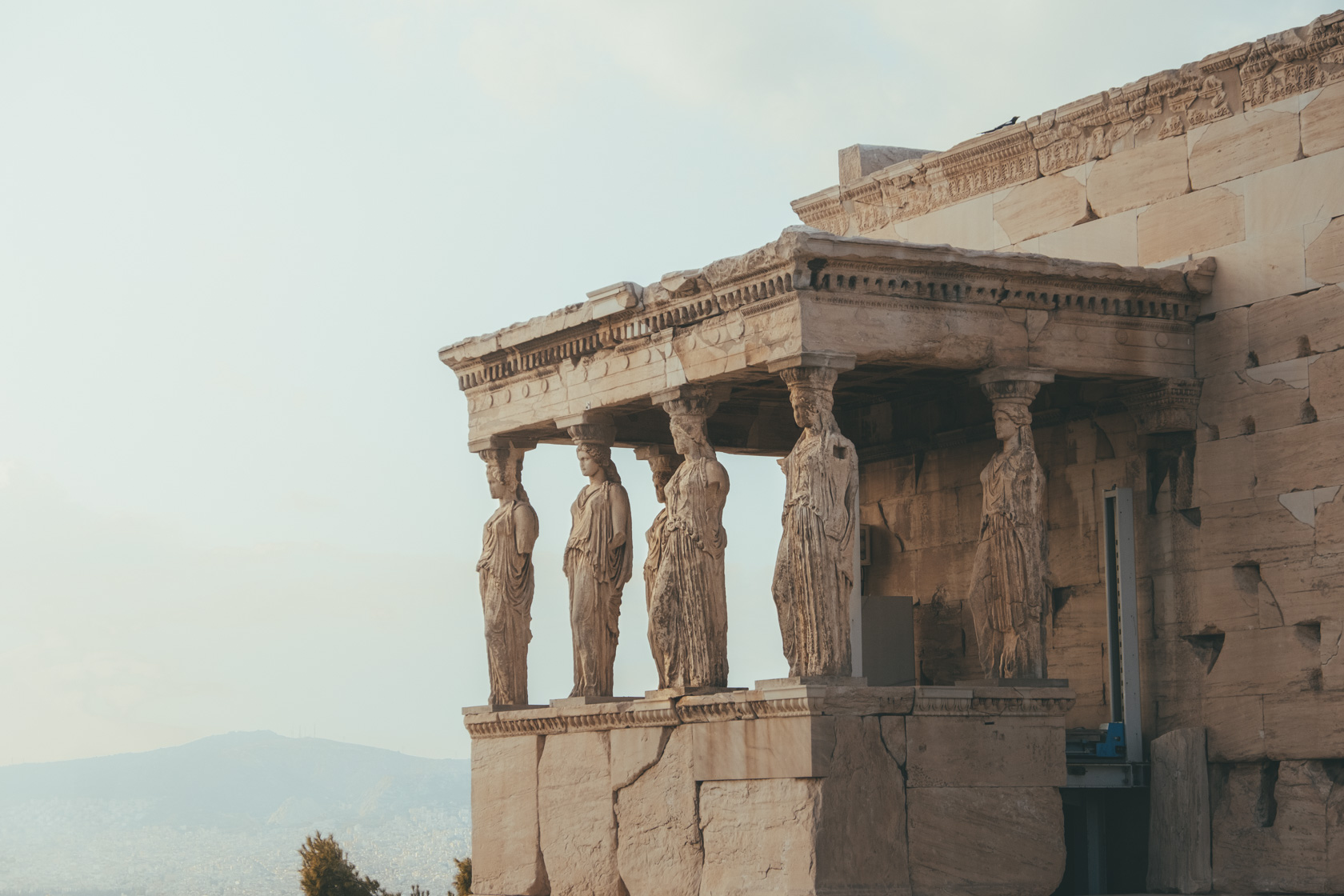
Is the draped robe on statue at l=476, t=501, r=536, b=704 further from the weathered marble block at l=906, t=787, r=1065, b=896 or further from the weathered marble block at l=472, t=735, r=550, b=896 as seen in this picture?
the weathered marble block at l=906, t=787, r=1065, b=896

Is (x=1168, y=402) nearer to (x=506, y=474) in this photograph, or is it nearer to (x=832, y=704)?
(x=832, y=704)

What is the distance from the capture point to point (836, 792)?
488 inches

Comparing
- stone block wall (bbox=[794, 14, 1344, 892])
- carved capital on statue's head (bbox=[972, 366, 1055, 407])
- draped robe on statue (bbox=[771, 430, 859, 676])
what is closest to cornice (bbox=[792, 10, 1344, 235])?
stone block wall (bbox=[794, 14, 1344, 892])

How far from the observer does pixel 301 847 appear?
25656 mm

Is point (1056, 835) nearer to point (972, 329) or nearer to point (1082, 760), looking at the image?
point (1082, 760)

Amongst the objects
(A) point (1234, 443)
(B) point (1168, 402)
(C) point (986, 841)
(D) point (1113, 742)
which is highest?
(B) point (1168, 402)

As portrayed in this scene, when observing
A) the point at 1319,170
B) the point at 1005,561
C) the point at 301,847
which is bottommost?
the point at 301,847

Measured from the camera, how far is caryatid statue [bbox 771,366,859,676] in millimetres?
12586

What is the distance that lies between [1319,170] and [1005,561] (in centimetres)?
303

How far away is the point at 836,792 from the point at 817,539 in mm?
1430

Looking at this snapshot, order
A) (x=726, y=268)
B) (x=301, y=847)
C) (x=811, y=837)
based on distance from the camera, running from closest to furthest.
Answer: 1. (x=811, y=837)
2. (x=726, y=268)
3. (x=301, y=847)

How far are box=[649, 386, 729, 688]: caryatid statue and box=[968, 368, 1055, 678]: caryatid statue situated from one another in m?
1.62

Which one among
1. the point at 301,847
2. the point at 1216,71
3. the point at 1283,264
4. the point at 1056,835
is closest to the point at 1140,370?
the point at 1283,264

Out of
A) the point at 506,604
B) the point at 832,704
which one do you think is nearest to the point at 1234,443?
the point at 832,704
